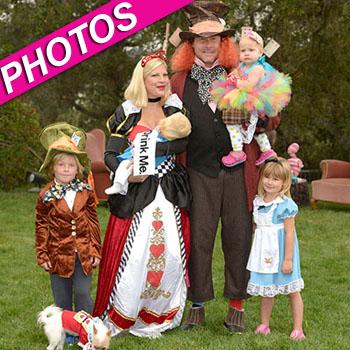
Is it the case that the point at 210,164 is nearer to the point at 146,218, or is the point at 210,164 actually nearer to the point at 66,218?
the point at 146,218

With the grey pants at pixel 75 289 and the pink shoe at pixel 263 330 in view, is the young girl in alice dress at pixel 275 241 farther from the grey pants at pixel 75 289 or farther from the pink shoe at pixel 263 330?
the grey pants at pixel 75 289

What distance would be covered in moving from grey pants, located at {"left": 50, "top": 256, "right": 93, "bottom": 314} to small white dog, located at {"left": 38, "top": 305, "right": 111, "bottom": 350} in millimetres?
185

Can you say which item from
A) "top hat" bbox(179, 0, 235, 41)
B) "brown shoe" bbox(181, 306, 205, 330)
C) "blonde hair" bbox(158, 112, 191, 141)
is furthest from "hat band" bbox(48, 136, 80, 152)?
"brown shoe" bbox(181, 306, 205, 330)

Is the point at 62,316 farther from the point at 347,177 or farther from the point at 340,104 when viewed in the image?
the point at 340,104

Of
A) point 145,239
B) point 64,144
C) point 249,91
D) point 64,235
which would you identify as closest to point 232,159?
point 249,91

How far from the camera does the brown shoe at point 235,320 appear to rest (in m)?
4.91

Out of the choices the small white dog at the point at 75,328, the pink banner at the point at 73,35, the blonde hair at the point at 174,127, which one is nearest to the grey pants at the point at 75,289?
the small white dog at the point at 75,328

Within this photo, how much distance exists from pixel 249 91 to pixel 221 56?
38cm

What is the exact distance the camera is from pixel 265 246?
4574mm

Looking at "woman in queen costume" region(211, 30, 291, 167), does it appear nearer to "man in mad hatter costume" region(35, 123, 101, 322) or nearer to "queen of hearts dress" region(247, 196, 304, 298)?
"queen of hearts dress" region(247, 196, 304, 298)

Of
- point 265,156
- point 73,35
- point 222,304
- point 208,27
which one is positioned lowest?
point 222,304

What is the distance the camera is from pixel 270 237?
15.0 ft

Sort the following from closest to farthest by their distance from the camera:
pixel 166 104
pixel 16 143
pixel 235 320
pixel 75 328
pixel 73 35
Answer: pixel 75 328 → pixel 166 104 → pixel 235 320 → pixel 73 35 → pixel 16 143

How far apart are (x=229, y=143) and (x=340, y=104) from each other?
12.2m
